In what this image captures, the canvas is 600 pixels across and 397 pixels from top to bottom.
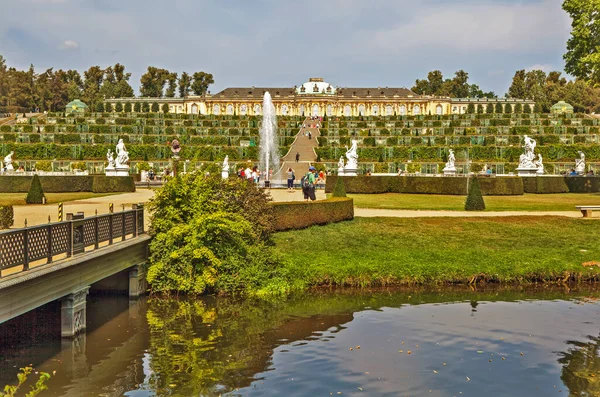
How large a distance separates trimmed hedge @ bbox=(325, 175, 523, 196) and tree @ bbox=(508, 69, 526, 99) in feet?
421

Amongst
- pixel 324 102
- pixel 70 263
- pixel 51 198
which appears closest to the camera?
Result: pixel 70 263

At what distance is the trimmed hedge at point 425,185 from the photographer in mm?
37906

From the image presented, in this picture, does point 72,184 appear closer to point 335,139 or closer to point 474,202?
Answer: point 474,202

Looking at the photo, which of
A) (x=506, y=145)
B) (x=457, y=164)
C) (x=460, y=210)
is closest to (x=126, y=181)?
(x=460, y=210)

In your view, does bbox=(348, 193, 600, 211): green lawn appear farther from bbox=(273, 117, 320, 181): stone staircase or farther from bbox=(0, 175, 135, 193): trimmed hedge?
bbox=(273, 117, 320, 181): stone staircase

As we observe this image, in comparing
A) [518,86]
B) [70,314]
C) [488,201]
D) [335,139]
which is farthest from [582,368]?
[518,86]

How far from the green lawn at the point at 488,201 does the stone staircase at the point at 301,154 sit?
58.7 feet

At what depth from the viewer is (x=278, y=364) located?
12.9 m

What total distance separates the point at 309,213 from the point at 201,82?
140 m

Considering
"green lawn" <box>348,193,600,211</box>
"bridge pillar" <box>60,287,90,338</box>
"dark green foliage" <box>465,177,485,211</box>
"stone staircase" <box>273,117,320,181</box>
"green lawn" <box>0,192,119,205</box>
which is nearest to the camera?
"bridge pillar" <box>60,287,90,338</box>

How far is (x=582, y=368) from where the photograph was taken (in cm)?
1259

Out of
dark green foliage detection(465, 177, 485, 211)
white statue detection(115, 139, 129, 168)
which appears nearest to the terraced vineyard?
white statue detection(115, 139, 129, 168)

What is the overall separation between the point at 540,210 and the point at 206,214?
Answer: 1677 cm

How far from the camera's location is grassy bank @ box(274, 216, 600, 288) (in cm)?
2006
